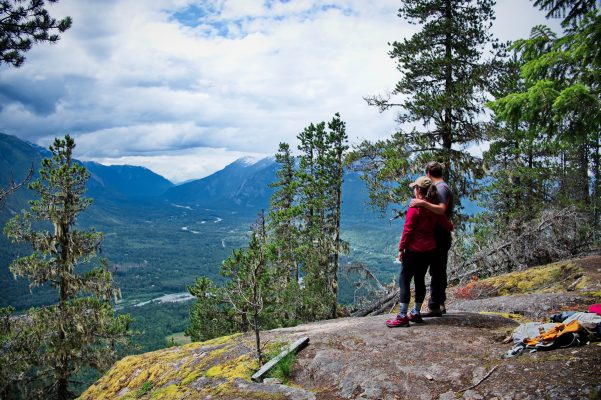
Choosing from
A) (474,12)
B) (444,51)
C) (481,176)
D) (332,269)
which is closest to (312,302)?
(332,269)

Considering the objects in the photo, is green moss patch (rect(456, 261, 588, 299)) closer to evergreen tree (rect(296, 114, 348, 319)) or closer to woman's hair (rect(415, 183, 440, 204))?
woman's hair (rect(415, 183, 440, 204))

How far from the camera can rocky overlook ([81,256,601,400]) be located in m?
4.09

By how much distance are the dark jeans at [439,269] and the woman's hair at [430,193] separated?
29.6 inches

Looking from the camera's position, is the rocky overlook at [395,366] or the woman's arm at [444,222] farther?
the woman's arm at [444,222]

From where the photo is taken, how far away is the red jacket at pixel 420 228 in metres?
6.08

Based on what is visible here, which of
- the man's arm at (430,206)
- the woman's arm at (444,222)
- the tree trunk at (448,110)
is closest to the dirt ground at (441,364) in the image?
the woman's arm at (444,222)

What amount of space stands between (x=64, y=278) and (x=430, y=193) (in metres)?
15.9

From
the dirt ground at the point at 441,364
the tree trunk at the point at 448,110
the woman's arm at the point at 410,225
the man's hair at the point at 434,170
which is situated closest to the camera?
the dirt ground at the point at 441,364

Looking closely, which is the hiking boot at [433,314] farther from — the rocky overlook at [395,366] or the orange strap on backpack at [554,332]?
the orange strap on backpack at [554,332]

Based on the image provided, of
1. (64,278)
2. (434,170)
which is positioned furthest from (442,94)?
(64,278)

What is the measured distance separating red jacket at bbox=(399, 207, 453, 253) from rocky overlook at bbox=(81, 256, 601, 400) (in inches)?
54.3

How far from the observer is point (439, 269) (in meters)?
6.55

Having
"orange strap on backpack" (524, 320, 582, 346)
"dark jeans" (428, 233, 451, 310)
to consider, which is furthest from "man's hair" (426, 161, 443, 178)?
"orange strap on backpack" (524, 320, 582, 346)

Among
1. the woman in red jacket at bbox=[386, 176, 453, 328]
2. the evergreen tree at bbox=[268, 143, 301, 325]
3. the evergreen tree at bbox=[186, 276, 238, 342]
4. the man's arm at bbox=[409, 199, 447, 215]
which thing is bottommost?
the evergreen tree at bbox=[186, 276, 238, 342]
